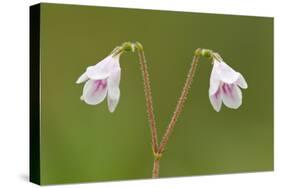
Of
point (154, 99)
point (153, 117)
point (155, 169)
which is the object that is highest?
point (154, 99)

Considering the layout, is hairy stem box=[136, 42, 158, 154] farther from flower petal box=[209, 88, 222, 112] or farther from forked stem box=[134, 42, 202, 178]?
flower petal box=[209, 88, 222, 112]

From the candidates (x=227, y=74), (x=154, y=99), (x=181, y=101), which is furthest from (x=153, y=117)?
(x=227, y=74)

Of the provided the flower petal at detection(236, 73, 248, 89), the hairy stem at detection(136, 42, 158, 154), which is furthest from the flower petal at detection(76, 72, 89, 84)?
the flower petal at detection(236, 73, 248, 89)

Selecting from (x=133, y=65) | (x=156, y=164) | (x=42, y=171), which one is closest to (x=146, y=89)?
(x=133, y=65)

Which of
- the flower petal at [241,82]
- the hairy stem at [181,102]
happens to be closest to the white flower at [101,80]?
the hairy stem at [181,102]

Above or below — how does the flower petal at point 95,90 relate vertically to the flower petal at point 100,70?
below

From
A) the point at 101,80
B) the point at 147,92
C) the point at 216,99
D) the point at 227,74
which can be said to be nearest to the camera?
the point at 101,80

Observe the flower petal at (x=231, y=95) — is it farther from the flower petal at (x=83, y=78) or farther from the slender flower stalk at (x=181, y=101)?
the flower petal at (x=83, y=78)

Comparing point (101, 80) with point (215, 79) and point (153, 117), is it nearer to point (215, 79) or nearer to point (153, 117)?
point (153, 117)
